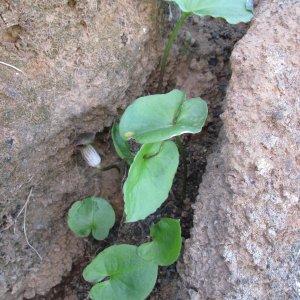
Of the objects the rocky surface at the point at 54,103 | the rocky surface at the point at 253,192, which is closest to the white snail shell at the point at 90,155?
the rocky surface at the point at 54,103

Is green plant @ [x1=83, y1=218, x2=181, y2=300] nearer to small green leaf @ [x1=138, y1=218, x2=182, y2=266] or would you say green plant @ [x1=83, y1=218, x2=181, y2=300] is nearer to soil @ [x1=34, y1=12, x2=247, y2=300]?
small green leaf @ [x1=138, y1=218, x2=182, y2=266]

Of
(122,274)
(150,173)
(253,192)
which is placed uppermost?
(150,173)

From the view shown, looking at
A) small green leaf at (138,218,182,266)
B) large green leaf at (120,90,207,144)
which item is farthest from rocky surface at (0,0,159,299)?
small green leaf at (138,218,182,266)

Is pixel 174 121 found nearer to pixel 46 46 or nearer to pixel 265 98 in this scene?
pixel 265 98

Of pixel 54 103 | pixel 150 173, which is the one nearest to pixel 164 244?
pixel 150 173

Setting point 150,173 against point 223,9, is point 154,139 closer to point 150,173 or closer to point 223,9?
point 150,173

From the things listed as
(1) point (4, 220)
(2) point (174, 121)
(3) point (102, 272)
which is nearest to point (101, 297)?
(3) point (102, 272)

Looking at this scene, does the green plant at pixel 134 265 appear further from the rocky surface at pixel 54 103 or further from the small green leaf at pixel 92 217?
the rocky surface at pixel 54 103
